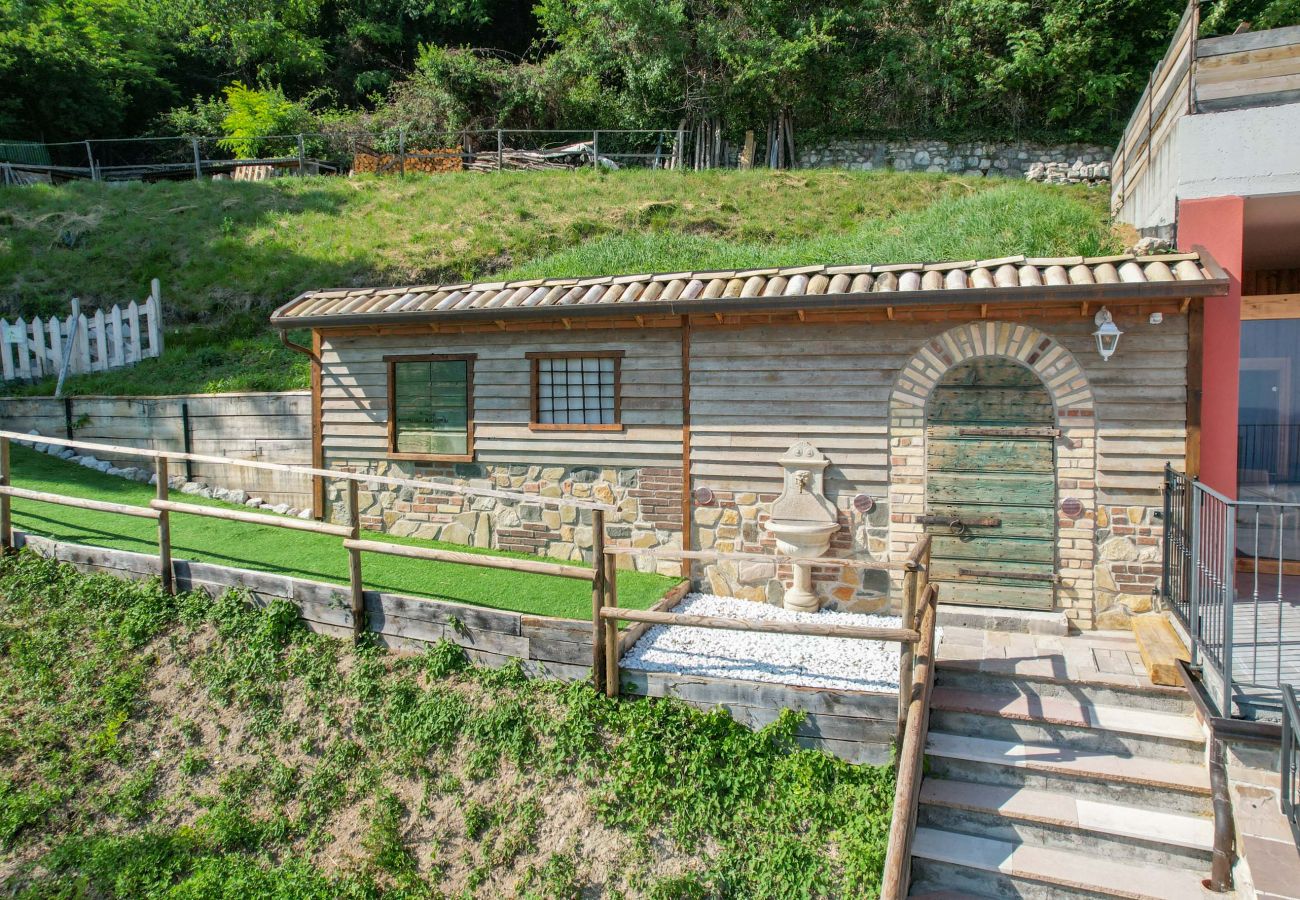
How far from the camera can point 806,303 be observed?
668cm

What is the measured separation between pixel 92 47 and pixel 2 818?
2643 centimetres

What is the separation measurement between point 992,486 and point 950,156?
55.8 ft

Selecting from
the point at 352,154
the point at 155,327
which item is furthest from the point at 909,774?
the point at 352,154

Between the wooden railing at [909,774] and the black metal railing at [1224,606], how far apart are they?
157 centimetres

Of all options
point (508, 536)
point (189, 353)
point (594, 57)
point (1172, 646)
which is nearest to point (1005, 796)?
point (1172, 646)

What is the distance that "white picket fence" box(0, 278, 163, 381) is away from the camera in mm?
12070

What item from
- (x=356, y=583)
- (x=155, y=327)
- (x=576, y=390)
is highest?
(x=155, y=327)

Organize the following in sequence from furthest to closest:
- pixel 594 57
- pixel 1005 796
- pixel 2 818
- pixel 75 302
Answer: pixel 594 57 → pixel 75 302 → pixel 2 818 → pixel 1005 796

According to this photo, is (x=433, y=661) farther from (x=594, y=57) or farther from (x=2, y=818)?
(x=594, y=57)

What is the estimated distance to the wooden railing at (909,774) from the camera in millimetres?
4055

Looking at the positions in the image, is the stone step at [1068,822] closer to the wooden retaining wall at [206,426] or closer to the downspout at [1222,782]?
the downspout at [1222,782]

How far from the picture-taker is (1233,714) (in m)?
4.33

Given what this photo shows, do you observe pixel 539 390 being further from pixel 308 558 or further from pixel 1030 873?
pixel 1030 873

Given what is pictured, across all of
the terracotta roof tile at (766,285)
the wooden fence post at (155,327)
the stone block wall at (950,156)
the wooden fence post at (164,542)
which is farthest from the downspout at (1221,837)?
the stone block wall at (950,156)
